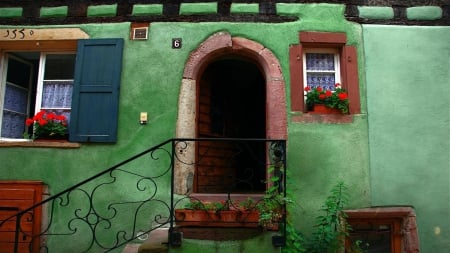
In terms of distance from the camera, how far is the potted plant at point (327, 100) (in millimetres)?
5277

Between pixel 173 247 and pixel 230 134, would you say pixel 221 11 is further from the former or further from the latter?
pixel 173 247

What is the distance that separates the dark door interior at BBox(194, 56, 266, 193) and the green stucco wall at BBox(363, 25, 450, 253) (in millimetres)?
1593

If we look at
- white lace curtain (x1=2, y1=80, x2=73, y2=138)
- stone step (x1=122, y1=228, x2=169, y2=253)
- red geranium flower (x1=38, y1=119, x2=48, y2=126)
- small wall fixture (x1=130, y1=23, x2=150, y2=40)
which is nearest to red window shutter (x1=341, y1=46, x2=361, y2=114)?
small wall fixture (x1=130, y1=23, x2=150, y2=40)

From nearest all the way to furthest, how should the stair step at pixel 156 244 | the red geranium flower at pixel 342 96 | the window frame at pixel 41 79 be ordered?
the stair step at pixel 156 244
the red geranium flower at pixel 342 96
the window frame at pixel 41 79

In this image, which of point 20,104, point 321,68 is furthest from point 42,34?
point 321,68

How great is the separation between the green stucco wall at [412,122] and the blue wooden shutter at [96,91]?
3.24 meters

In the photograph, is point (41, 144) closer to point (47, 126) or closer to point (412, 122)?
point (47, 126)

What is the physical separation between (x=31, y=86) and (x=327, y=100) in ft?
13.7

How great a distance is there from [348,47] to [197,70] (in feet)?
6.48

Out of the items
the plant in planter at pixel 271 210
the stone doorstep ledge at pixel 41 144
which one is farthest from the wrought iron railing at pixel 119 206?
Result: the plant in planter at pixel 271 210

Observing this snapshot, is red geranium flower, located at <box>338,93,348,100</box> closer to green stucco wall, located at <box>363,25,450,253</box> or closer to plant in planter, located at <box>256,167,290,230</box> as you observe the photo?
green stucco wall, located at <box>363,25,450,253</box>

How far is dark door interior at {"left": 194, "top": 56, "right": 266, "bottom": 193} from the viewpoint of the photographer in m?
5.83

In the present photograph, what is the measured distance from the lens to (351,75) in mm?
5406

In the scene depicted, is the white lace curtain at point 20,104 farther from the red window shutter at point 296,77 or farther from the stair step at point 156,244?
the red window shutter at point 296,77
